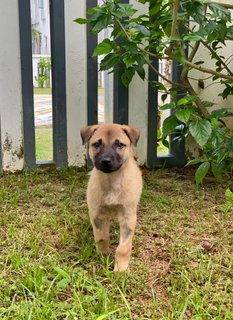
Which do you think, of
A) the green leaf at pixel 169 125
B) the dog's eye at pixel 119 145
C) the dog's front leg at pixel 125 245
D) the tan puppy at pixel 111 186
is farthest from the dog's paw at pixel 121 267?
Answer: the green leaf at pixel 169 125

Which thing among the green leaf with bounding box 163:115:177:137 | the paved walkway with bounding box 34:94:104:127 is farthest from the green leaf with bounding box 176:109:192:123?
the paved walkway with bounding box 34:94:104:127

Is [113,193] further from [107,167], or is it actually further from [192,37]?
[192,37]

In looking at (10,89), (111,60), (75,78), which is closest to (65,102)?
(75,78)

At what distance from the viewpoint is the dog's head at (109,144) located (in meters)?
2.61

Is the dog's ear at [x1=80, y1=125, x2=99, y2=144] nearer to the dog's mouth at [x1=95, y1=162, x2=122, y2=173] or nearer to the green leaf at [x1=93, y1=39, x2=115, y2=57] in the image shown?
the dog's mouth at [x1=95, y1=162, x2=122, y2=173]

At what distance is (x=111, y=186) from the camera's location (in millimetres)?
2725

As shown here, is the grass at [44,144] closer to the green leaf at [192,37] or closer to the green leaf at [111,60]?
the green leaf at [111,60]

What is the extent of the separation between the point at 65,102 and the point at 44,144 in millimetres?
2009

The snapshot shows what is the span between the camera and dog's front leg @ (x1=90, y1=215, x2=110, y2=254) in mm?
2684

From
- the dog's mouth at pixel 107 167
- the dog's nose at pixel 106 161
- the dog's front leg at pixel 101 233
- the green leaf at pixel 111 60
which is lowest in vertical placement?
the dog's front leg at pixel 101 233

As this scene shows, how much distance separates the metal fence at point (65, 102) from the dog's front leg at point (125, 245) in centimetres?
203

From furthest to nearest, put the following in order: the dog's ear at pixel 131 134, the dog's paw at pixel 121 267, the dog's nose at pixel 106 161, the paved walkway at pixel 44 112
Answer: the paved walkway at pixel 44 112, the dog's ear at pixel 131 134, the dog's nose at pixel 106 161, the dog's paw at pixel 121 267

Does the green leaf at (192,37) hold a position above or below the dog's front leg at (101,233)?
above

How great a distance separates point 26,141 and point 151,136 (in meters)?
1.33
